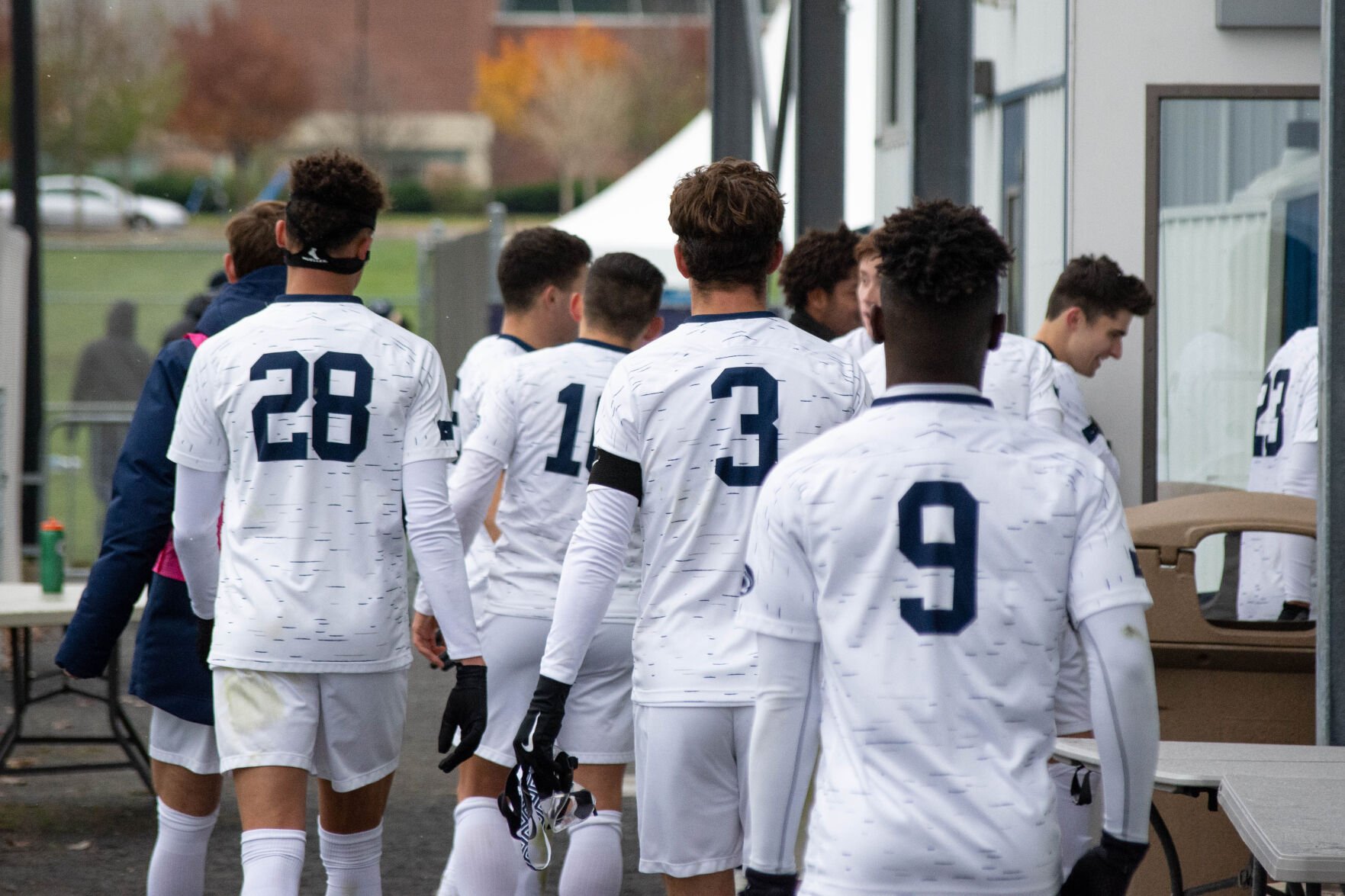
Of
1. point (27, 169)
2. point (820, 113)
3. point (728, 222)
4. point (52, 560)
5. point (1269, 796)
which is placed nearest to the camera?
point (1269, 796)

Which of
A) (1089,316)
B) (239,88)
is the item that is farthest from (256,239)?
(239,88)

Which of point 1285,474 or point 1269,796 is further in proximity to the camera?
point 1285,474

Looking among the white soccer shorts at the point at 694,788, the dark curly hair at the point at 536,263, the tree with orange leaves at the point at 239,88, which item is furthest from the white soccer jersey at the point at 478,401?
the tree with orange leaves at the point at 239,88

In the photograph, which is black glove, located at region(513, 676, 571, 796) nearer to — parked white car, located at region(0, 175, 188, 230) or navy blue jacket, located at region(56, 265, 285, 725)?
navy blue jacket, located at region(56, 265, 285, 725)

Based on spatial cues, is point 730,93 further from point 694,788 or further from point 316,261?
point 694,788

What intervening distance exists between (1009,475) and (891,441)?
0.17m

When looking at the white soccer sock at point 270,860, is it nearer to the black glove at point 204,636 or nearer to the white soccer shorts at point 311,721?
the white soccer shorts at point 311,721

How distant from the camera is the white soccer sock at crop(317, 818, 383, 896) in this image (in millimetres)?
3961

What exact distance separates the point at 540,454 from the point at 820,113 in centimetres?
711

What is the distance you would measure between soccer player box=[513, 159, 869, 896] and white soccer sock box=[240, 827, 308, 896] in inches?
25.5

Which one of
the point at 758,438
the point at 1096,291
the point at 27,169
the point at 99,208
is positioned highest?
the point at 99,208

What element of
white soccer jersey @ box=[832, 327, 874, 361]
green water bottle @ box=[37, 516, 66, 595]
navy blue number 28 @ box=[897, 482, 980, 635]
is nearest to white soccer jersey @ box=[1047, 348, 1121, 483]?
white soccer jersey @ box=[832, 327, 874, 361]

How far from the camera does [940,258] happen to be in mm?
2471

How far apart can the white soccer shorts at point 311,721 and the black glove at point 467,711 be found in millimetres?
141
